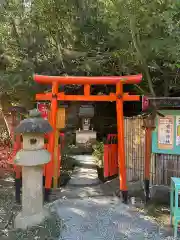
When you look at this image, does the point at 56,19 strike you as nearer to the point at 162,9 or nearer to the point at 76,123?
the point at 162,9

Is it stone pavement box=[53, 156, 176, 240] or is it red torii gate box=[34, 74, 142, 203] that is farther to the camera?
red torii gate box=[34, 74, 142, 203]

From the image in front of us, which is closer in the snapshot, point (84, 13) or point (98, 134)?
point (84, 13)

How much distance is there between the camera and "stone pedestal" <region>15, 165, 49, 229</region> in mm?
5773

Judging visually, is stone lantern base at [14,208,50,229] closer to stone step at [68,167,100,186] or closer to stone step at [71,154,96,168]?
stone step at [68,167,100,186]

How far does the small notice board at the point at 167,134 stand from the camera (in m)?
7.05

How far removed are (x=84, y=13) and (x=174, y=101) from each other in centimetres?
393

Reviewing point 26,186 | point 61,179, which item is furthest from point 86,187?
point 26,186

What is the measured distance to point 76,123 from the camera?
15180 mm

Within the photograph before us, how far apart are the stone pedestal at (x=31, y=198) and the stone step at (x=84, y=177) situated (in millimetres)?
3425

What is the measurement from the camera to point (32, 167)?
5.75m

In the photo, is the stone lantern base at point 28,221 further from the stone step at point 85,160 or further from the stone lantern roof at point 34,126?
the stone step at point 85,160

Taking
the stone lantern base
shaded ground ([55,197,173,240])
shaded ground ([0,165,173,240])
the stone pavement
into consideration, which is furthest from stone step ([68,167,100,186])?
the stone lantern base

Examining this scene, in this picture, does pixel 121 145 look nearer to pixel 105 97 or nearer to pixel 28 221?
pixel 105 97

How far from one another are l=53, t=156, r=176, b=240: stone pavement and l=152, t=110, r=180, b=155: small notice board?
1.76 m
